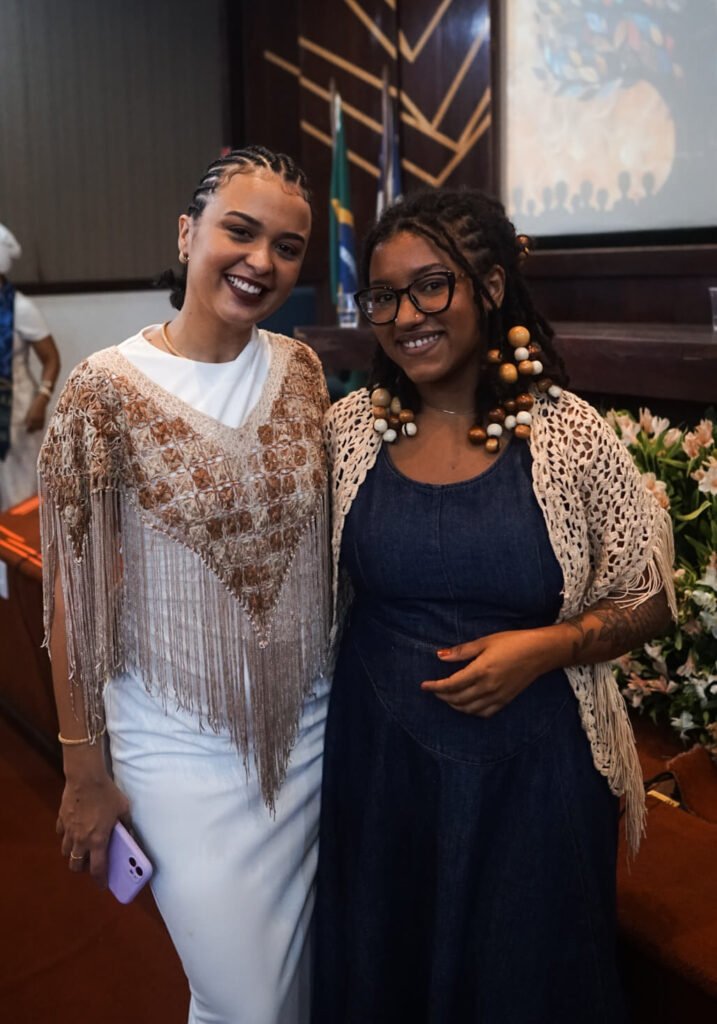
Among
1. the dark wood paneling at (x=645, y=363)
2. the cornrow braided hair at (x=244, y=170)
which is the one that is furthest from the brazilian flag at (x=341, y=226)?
the cornrow braided hair at (x=244, y=170)

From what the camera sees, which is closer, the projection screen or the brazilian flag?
the projection screen

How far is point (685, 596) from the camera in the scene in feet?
7.06

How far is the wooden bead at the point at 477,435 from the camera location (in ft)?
4.48

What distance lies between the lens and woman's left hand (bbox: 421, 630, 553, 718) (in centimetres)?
128

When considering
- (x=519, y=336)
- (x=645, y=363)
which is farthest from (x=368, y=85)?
(x=519, y=336)

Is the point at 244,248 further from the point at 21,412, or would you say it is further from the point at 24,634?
the point at 21,412

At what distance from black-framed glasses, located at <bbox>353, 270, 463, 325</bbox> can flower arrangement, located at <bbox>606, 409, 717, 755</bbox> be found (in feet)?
3.13

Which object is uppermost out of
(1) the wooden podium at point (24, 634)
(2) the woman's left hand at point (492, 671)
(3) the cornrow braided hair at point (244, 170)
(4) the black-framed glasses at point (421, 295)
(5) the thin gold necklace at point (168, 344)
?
(3) the cornrow braided hair at point (244, 170)

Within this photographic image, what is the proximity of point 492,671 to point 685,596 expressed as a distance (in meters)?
1.01

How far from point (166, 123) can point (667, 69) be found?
440 centimetres

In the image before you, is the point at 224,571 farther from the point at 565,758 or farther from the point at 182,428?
the point at 565,758

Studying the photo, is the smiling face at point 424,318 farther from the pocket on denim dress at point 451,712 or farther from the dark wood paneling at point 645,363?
the dark wood paneling at point 645,363

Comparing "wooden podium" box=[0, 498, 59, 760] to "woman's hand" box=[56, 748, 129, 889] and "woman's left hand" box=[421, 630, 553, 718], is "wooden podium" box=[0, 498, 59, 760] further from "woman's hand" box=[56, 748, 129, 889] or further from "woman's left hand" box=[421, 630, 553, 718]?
"woman's left hand" box=[421, 630, 553, 718]

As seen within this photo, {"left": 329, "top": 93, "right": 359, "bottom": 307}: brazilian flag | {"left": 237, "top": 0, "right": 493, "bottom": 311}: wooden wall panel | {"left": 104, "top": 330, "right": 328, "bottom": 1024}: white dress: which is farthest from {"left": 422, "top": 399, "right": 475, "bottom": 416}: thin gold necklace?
{"left": 237, "top": 0, "right": 493, "bottom": 311}: wooden wall panel
